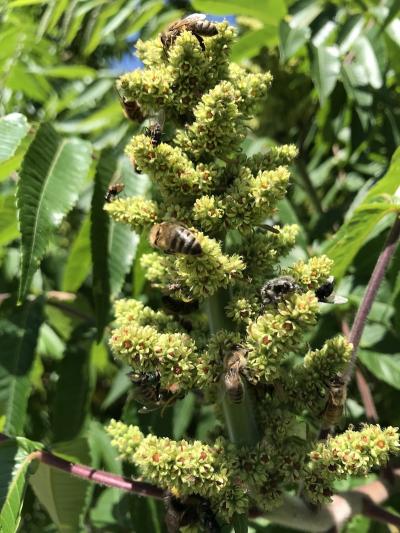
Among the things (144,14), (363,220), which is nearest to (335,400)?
(363,220)

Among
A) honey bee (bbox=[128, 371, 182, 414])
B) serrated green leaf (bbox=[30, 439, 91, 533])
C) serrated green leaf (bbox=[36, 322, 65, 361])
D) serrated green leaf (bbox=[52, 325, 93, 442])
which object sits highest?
honey bee (bbox=[128, 371, 182, 414])

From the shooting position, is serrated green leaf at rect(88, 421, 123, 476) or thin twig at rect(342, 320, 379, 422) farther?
serrated green leaf at rect(88, 421, 123, 476)

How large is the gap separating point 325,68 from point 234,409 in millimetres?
1215

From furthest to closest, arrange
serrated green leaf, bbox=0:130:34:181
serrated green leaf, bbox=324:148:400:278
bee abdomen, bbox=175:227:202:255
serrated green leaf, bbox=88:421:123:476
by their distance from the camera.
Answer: serrated green leaf, bbox=88:421:123:476, serrated green leaf, bbox=0:130:34:181, serrated green leaf, bbox=324:148:400:278, bee abdomen, bbox=175:227:202:255

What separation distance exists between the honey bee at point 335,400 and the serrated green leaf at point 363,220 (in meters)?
0.50

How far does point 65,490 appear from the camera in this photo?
181 cm

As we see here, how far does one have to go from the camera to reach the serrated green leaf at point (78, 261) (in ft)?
7.21

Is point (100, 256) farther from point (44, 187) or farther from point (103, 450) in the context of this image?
point (103, 450)

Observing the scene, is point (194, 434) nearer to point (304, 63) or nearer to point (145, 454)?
point (145, 454)

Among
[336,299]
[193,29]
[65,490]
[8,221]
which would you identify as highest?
[193,29]

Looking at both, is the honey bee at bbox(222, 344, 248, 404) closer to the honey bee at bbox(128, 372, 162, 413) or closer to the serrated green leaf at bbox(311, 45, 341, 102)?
the honey bee at bbox(128, 372, 162, 413)

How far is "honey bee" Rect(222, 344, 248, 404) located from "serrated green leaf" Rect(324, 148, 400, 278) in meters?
0.60

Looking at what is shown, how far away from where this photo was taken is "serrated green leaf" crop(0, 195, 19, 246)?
7.01 feet

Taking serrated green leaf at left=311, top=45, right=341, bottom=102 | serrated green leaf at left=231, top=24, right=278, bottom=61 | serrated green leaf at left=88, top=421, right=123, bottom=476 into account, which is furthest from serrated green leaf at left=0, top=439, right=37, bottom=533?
serrated green leaf at left=231, top=24, right=278, bottom=61
